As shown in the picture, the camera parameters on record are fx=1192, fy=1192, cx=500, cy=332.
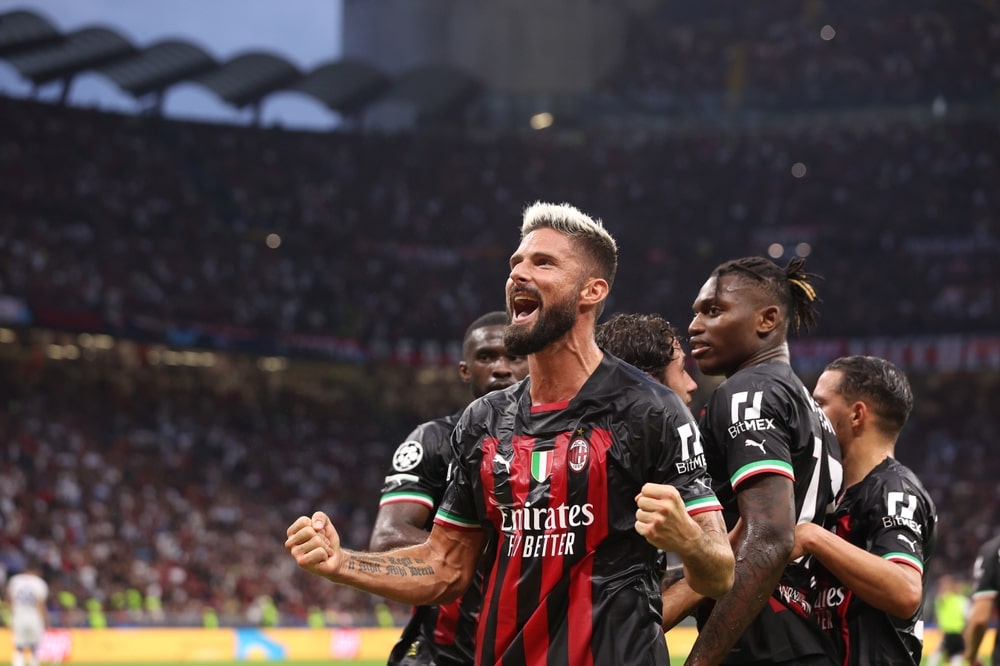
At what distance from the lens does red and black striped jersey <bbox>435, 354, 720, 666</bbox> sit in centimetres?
383

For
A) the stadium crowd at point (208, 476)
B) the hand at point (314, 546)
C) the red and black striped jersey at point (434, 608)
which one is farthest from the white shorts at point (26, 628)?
the hand at point (314, 546)

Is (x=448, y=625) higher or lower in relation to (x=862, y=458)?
lower

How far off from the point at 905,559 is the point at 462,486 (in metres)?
1.79

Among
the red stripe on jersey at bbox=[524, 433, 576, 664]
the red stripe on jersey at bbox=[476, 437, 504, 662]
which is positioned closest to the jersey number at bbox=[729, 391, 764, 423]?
the red stripe on jersey at bbox=[524, 433, 576, 664]

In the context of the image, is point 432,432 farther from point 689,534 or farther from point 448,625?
point 689,534

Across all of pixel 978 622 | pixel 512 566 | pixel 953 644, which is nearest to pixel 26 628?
pixel 953 644

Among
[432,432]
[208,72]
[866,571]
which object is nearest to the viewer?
[866,571]

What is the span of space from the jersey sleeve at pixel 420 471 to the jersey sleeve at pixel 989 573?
16.7ft

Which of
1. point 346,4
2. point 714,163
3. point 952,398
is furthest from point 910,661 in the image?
point 346,4

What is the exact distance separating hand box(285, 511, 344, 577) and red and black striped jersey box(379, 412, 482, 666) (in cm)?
197

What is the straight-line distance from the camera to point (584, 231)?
416cm

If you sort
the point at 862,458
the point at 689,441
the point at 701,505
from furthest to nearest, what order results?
the point at 862,458, the point at 689,441, the point at 701,505

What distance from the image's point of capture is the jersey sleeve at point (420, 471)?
5.86 meters

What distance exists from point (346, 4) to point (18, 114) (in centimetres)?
2044
